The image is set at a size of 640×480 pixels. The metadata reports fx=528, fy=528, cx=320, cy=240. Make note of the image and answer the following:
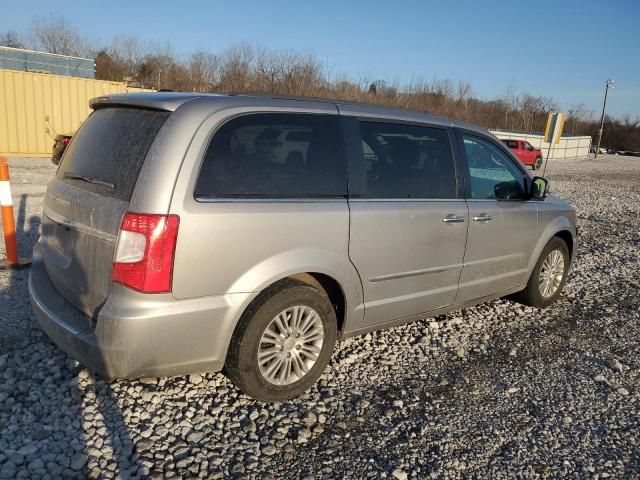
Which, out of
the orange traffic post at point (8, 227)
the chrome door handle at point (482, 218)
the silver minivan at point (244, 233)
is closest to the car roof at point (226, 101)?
the silver minivan at point (244, 233)

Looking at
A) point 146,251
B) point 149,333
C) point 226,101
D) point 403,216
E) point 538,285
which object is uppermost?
point 226,101

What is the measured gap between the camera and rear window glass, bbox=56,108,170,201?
292cm

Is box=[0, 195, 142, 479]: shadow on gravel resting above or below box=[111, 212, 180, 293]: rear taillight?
below

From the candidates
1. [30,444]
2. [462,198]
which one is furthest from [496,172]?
[30,444]

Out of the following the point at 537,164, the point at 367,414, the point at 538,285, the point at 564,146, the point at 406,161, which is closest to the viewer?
the point at 367,414

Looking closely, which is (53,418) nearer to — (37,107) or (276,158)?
(276,158)

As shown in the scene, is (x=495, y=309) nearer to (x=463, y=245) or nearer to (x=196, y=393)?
(x=463, y=245)

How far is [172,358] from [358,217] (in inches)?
57.9

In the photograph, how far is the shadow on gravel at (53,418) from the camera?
268 centimetres

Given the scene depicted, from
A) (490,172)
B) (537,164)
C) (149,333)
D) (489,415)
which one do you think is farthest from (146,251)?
(537,164)

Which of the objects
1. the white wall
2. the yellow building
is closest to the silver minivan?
the yellow building

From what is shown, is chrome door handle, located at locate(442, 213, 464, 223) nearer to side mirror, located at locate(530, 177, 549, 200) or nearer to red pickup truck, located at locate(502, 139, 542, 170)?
side mirror, located at locate(530, 177, 549, 200)

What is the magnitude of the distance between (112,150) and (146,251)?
77 cm

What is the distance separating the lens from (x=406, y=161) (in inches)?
157
